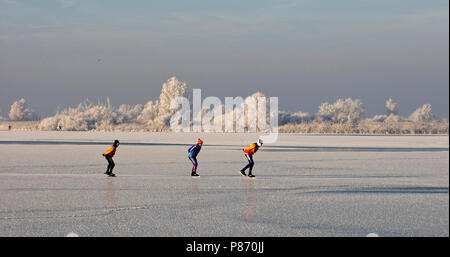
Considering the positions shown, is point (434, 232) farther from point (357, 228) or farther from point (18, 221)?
point (18, 221)

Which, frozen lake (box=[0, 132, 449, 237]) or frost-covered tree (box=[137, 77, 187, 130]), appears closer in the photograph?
frozen lake (box=[0, 132, 449, 237])

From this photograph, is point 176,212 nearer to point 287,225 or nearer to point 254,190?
point 287,225

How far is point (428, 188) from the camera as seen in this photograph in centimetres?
1184

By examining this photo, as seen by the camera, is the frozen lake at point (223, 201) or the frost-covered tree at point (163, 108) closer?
the frozen lake at point (223, 201)

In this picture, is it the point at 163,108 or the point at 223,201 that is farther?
the point at 163,108

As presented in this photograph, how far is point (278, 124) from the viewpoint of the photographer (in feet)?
251

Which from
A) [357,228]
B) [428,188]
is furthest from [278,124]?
[357,228]
